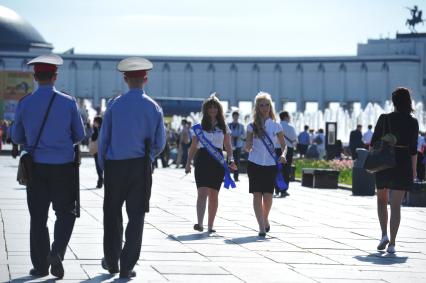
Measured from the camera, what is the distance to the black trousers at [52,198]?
31.4ft

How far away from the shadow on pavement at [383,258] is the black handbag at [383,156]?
919mm

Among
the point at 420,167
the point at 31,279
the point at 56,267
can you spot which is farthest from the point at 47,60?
the point at 420,167

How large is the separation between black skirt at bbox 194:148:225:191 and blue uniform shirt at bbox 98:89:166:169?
4.10m

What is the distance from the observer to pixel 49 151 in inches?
381

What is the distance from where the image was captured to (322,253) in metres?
11.5

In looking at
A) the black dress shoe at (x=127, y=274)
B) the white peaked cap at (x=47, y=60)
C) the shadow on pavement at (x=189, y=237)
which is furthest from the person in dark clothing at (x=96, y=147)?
the black dress shoe at (x=127, y=274)

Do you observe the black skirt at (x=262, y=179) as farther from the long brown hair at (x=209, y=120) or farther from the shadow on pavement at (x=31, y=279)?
the shadow on pavement at (x=31, y=279)

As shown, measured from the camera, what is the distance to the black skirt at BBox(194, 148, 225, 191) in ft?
45.3

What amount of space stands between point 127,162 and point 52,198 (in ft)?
2.12

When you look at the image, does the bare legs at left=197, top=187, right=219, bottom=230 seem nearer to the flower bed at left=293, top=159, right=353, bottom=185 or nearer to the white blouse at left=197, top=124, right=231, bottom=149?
the white blouse at left=197, top=124, right=231, bottom=149

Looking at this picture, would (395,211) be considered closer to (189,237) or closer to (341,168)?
(189,237)

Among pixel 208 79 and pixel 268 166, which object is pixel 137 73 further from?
pixel 208 79

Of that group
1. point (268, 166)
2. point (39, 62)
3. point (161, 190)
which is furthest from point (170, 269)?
point (161, 190)

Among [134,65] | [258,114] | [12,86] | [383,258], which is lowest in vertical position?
[383,258]
